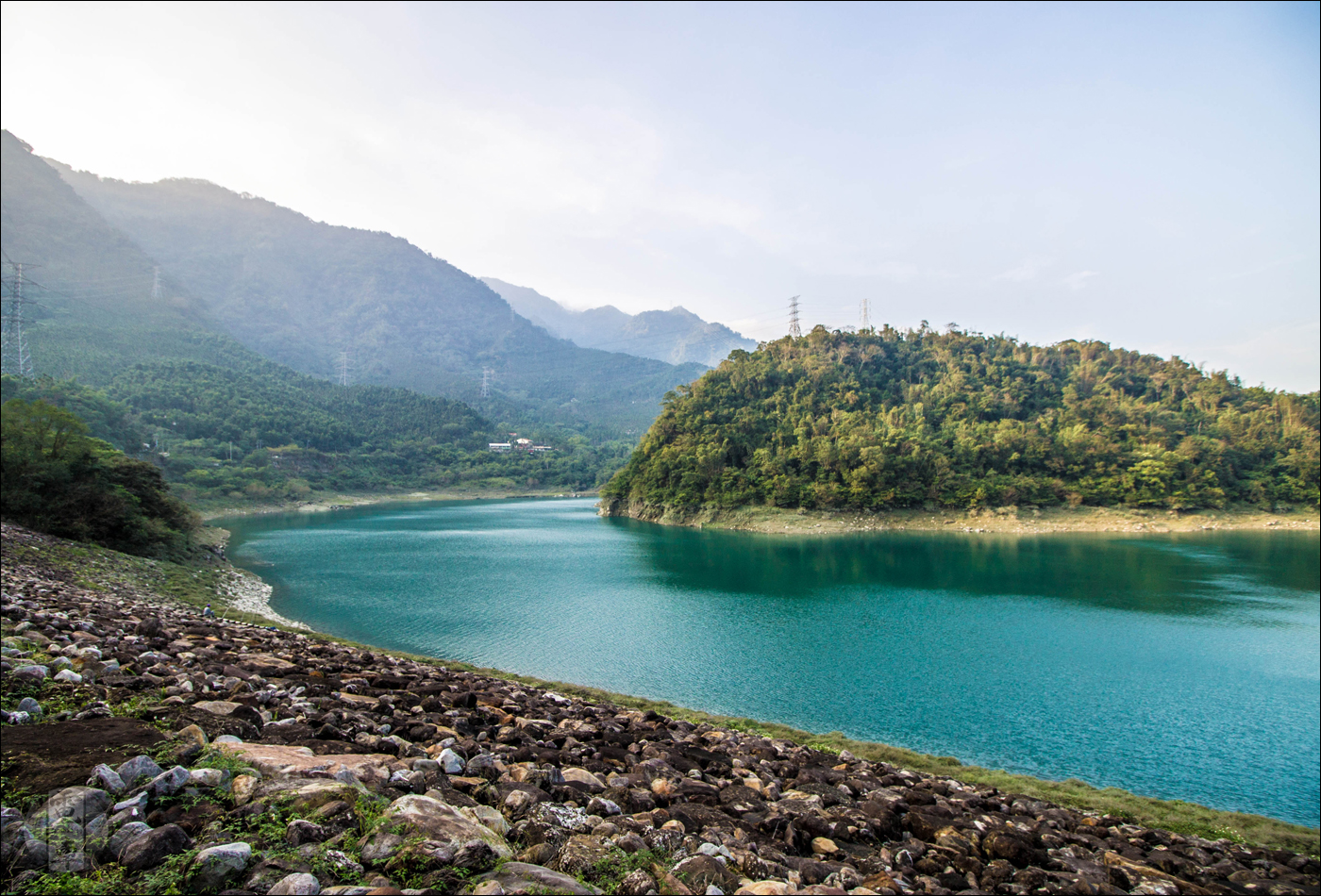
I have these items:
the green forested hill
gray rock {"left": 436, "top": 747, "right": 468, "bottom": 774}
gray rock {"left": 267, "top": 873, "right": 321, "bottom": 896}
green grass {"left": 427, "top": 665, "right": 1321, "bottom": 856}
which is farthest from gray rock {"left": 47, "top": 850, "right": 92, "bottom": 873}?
the green forested hill

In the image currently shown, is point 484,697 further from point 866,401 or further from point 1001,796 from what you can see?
point 866,401

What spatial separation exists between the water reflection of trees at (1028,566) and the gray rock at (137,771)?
80.7ft

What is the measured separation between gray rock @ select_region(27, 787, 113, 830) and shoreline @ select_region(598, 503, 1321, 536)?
50.8 m

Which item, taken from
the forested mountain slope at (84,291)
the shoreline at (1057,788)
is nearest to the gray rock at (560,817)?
the shoreline at (1057,788)

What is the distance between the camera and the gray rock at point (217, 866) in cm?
213

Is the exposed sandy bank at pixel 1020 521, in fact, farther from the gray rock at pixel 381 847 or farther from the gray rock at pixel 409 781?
the gray rock at pixel 381 847

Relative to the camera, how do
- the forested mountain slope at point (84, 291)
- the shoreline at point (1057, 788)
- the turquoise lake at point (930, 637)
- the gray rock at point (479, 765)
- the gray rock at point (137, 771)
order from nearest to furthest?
the gray rock at point (137, 771) < the gray rock at point (479, 765) < the shoreline at point (1057, 788) < the turquoise lake at point (930, 637) < the forested mountain slope at point (84, 291)

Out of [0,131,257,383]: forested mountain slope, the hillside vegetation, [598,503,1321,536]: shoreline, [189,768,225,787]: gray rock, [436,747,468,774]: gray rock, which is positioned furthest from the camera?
[0,131,257,383]: forested mountain slope

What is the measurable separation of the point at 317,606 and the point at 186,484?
51.3 metres

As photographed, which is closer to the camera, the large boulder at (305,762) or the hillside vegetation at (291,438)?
the large boulder at (305,762)

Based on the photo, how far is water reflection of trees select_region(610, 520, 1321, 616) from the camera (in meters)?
26.5

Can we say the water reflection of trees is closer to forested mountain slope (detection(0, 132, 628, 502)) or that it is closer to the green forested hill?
the green forested hill

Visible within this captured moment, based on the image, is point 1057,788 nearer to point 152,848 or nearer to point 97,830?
point 152,848

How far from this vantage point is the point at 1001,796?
727cm
